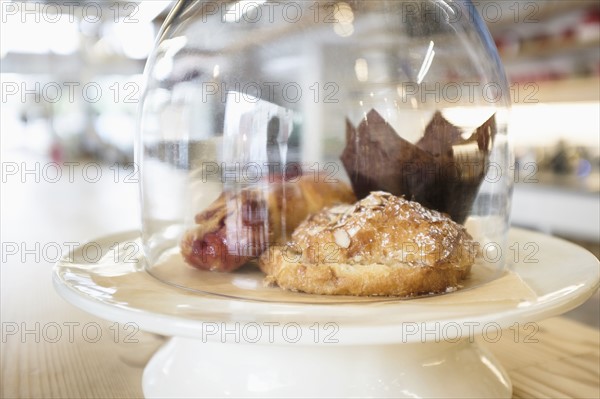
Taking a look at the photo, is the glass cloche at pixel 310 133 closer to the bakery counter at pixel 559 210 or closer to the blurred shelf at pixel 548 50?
the bakery counter at pixel 559 210

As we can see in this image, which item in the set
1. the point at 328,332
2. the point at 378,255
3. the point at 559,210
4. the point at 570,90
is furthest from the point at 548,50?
the point at 328,332

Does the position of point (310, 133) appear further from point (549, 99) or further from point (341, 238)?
point (549, 99)

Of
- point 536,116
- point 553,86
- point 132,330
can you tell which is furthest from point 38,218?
point 536,116

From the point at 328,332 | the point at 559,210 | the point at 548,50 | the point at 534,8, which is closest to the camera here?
the point at 328,332

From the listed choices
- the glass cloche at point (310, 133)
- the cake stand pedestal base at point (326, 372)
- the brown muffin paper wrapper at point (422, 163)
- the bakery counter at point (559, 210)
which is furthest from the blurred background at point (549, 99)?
the cake stand pedestal base at point (326, 372)

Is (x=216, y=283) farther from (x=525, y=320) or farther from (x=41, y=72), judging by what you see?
(x=41, y=72)

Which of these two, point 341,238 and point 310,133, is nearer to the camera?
point 341,238

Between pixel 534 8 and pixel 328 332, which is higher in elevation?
pixel 534 8
